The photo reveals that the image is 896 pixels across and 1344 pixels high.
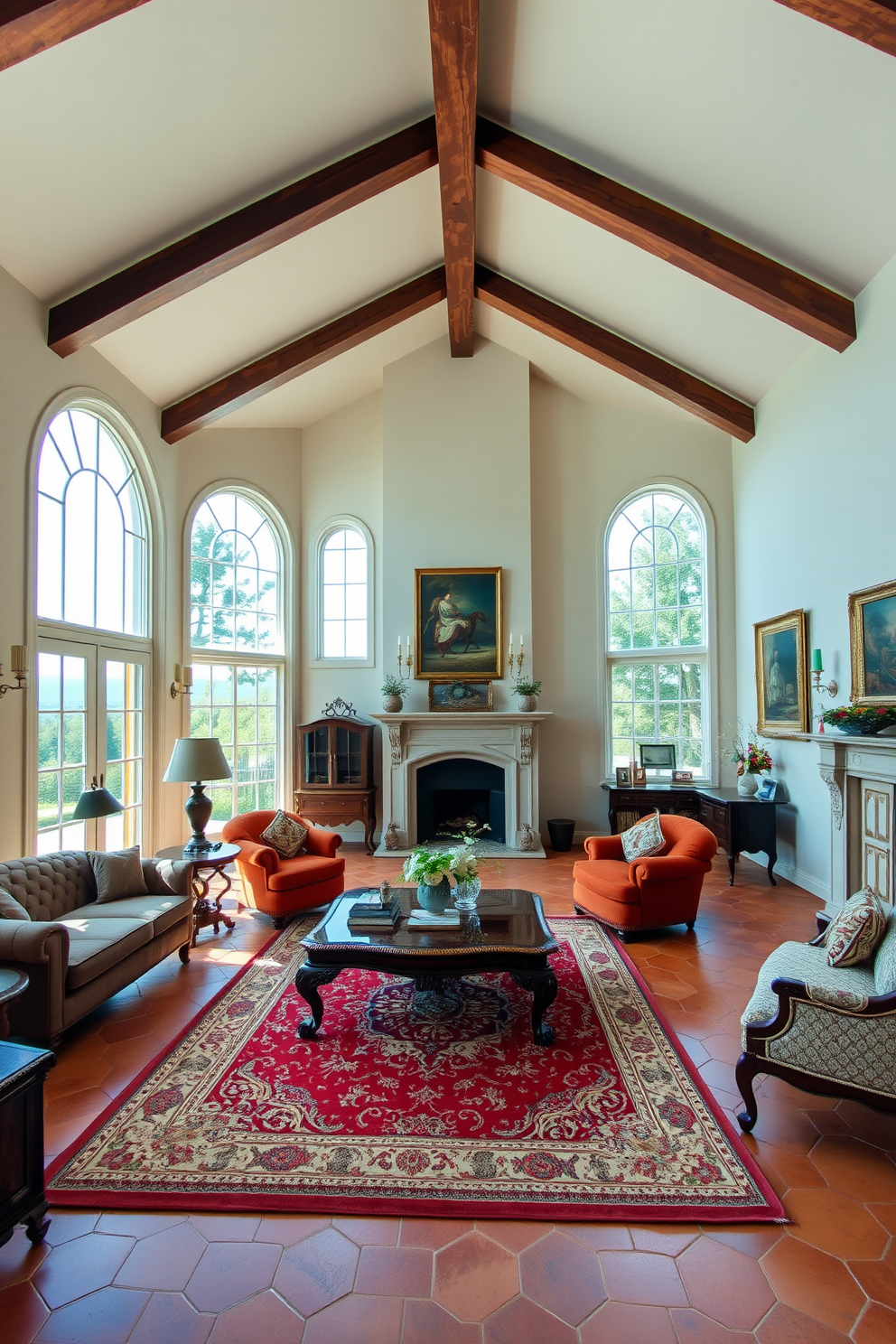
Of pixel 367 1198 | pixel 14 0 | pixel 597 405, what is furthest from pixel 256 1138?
pixel 597 405

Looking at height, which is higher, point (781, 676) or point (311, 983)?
point (781, 676)

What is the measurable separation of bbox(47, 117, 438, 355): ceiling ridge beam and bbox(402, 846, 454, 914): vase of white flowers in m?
4.46

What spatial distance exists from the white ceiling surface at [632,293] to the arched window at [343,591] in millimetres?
3506

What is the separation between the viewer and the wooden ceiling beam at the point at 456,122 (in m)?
4.05

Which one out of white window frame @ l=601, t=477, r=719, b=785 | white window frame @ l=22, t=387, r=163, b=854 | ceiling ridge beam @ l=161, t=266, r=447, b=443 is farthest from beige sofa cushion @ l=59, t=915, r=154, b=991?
white window frame @ l=601, t=477, r=719, b=785

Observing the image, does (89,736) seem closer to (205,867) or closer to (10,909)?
(205,867)

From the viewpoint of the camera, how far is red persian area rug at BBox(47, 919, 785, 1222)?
2.57 metres

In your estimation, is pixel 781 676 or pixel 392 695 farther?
pixel 392 695

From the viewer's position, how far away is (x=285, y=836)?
5.94 m

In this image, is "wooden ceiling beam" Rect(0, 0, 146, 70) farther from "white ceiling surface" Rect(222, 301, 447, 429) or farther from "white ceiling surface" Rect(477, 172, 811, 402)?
"white ceiling surface" Rect(222, 301, 447, 429)

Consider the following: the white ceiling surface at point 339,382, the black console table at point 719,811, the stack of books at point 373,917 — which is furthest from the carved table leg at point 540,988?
the white ceiling surface at point 339,382

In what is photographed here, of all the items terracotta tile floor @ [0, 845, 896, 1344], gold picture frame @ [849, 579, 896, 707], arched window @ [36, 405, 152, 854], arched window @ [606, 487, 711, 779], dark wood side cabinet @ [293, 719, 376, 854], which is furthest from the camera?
arched window @ [606, 487, 711, 779]

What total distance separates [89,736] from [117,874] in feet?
5.31

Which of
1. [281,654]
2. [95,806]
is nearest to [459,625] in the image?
[281,654]
